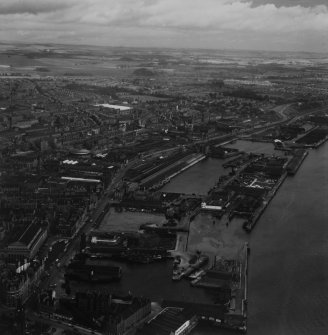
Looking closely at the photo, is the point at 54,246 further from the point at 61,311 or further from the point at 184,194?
the point at 184,194

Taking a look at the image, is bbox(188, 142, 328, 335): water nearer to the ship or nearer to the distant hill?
the ship

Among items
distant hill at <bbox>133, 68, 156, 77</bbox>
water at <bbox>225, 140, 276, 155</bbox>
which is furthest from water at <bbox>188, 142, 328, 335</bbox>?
distant hill at <bbox>133, 68, 156, 77</bbox>

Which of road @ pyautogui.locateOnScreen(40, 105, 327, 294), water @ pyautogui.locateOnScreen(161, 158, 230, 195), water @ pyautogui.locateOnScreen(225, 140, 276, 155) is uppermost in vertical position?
road @ pyautogui.locateOnScreen(40, 105, 327, 294)

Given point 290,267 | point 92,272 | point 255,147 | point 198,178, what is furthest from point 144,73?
point 92,272

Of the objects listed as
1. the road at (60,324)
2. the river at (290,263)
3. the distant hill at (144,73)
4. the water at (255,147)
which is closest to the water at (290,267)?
the river at (290,263)

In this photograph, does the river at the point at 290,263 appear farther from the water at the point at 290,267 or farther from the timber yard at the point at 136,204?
the timber yard at the point at 136,204

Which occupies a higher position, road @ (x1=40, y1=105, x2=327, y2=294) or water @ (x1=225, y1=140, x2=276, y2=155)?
road @ (x1=40, y1=105, x2=327, y2=294)

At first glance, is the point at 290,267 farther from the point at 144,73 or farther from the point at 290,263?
the point at 144,73

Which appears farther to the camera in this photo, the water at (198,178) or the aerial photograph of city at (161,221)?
the water at (198,178)
